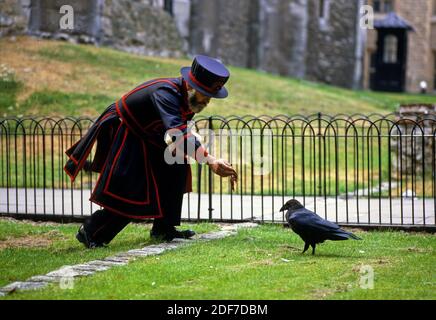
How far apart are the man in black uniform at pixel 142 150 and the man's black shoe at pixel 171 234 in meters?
0.26

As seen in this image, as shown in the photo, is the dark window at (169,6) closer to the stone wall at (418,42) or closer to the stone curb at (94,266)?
the stone wall at (418,42)

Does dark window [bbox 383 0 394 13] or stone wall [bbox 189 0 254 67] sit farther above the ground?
dark window [bbox 383 0 394 13]

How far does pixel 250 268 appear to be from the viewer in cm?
716

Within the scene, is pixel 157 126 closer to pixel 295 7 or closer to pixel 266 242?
pixel 266 242

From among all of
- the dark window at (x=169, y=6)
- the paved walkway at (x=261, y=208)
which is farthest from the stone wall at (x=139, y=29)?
the paved walkway at (x=261, y=208)

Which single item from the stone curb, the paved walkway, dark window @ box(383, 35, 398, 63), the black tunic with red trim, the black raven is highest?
dark window @ box(383, 35, 398, 63)

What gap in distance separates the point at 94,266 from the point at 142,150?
141 centimetres

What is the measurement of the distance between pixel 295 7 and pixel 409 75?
1428 centimetres

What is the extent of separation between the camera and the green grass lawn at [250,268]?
621 centimetres

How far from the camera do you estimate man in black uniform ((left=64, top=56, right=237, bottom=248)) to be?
26.1 feet

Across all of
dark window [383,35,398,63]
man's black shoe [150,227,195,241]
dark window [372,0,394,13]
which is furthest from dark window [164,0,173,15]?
man's black shoe [150,227,195,241]

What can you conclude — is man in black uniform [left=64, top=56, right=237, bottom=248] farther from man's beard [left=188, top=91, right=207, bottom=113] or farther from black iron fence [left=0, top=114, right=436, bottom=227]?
black iron fence [left=0, top=114, right=436, bottom=227]
